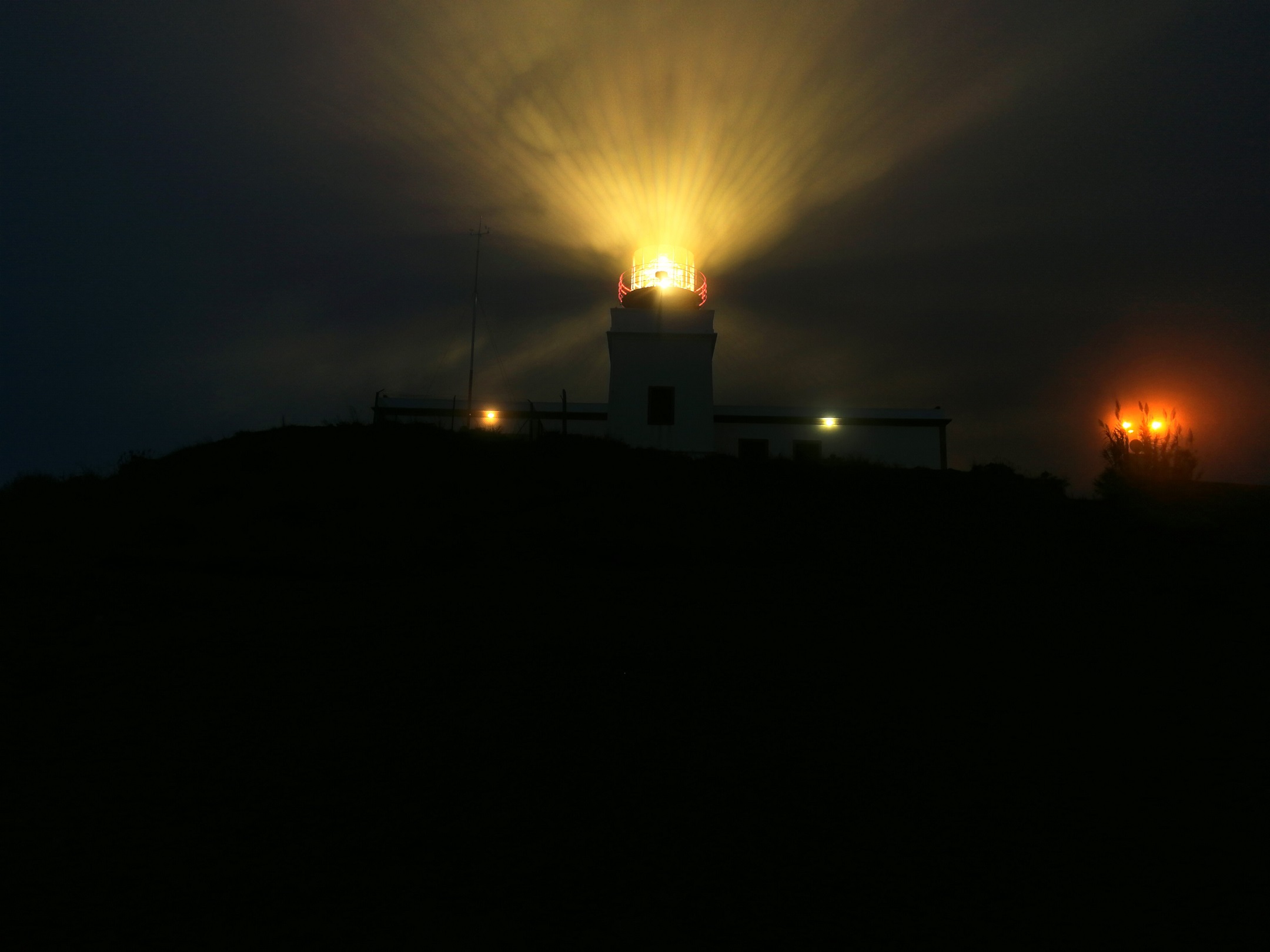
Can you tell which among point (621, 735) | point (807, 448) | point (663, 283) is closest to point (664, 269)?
point (663, 283)

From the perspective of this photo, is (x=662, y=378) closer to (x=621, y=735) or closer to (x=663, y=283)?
(x=663, y=283)

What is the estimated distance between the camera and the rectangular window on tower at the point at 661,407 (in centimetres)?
1884

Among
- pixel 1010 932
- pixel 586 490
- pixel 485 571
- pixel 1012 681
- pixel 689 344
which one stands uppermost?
pixel 689 344

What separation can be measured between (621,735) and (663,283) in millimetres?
16283

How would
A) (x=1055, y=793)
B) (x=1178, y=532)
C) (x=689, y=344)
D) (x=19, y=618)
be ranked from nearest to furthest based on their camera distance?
(x=1055, y=793)
(x=19, y=618)
(x=1178, y=532)
(x=689, y=344)

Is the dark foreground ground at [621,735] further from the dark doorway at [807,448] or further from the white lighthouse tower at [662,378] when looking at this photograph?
the dark doorway at [807,448]

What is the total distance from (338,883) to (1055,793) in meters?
3.87

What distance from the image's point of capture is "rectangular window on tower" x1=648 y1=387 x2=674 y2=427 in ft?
61.8

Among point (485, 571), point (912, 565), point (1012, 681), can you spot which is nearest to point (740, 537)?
point (912, 565)

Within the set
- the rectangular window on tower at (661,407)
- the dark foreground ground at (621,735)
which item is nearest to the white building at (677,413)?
the rectangular window on tower at (661,407)

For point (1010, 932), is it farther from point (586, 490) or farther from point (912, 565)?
point (586, 490)

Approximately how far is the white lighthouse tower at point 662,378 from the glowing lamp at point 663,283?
505 millimetres

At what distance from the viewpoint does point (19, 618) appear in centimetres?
709

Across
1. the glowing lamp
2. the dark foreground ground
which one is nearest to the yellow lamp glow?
the glowing lamp
